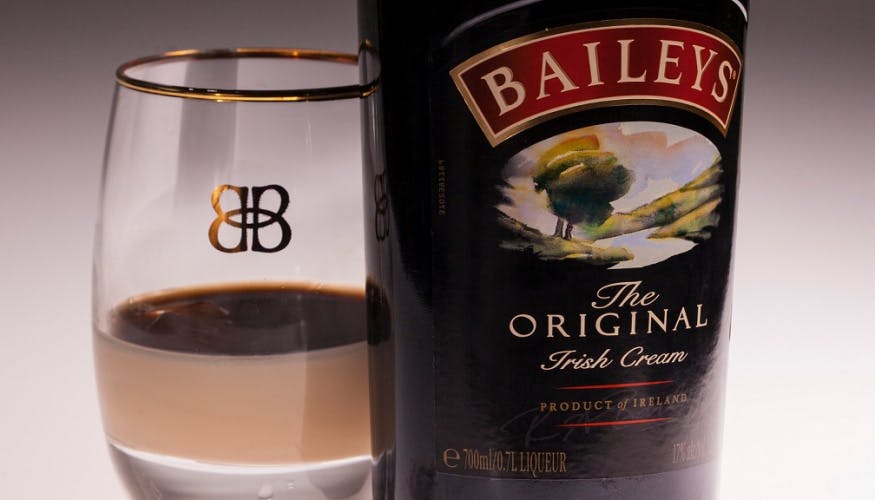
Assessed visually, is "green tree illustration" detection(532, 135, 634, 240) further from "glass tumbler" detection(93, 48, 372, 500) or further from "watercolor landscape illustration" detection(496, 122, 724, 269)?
"glass tumbler" detection(93, 48, 372, 500)

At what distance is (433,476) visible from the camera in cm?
67

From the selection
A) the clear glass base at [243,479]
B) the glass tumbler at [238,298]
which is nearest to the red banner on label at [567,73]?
the glass tumbler at [238,298]

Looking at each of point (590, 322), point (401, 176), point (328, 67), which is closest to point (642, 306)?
point (590, 322)

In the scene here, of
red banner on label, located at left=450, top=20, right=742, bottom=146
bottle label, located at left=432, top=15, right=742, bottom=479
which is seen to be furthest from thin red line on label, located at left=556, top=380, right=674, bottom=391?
red banner on label, located at left=450, top=20, right=742, bottom=146

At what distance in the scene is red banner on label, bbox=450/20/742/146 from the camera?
2.02 feet

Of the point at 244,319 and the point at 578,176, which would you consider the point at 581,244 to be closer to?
the point at 578,176

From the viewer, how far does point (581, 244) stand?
→ 2.06 ft

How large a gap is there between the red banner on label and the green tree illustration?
20 millimetres

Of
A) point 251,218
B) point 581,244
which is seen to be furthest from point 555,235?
point 251,218

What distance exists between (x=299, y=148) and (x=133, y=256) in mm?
131

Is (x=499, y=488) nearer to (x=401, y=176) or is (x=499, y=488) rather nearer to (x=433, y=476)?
(x=433, y=476)

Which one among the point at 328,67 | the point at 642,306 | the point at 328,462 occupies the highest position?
the point at 328,67

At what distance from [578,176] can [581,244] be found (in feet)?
0.12

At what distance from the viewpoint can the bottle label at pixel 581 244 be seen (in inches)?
24.4
